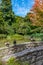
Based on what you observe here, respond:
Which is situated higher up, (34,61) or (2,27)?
(34,61)

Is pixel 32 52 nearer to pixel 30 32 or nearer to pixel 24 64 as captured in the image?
pixel 24 64

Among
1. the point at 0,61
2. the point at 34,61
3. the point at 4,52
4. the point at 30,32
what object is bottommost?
the point at 30,32

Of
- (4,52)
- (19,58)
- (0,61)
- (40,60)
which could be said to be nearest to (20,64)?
(19,58)

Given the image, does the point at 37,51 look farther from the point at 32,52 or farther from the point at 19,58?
the point at 19,58

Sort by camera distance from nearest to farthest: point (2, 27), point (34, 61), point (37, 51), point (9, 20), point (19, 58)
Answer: point (19, 58), point (34, 61), point (37, 51), point (2, 27), point (9, 20)

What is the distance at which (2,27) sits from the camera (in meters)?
20.9

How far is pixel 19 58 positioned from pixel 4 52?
10.2 ft

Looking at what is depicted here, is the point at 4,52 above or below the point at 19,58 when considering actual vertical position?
below

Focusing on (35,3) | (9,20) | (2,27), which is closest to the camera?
(35,3)

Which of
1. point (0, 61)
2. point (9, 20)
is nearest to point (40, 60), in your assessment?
point (0, 61)

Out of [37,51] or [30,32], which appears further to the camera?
[30,32]

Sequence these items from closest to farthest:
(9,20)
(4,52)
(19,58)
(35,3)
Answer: (19,58) → (4,52) → (35,3) → (9,20)

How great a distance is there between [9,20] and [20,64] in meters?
20.3

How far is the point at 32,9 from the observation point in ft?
52.3
